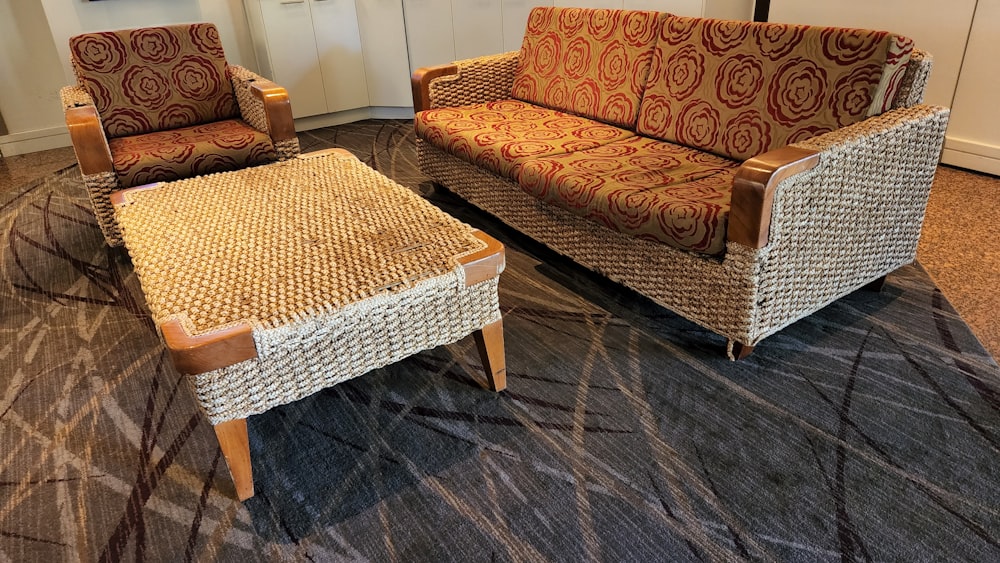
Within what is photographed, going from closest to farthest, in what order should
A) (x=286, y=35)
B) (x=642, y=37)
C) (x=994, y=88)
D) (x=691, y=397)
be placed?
(x=691, y=397) < (x=642, y=37) < (x=994, y=88) < (x=286, y=35)

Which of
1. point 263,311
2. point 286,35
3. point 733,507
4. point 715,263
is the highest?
point 286,35

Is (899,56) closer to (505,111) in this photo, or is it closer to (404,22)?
(505,111)

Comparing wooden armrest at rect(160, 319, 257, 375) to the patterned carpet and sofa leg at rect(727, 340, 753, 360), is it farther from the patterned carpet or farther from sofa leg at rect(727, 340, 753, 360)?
sofa leg at rect(727, 340, 753, 360)

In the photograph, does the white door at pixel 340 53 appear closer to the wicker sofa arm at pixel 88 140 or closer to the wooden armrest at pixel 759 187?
the wicker sofa arm at pixel 88 140

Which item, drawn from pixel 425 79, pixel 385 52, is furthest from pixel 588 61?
pixel 385 52

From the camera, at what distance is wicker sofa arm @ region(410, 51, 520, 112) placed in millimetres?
2826

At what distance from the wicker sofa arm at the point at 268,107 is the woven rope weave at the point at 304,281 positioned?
816mm

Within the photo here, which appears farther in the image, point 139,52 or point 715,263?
point 139,52

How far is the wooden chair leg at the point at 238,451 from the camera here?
1293 mm

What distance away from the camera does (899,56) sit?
168 cm

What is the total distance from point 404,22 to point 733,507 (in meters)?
3.60

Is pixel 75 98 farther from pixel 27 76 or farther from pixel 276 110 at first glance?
pixel 27 76

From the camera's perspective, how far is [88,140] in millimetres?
2275

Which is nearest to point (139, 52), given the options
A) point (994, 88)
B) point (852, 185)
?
point (852, 185)
